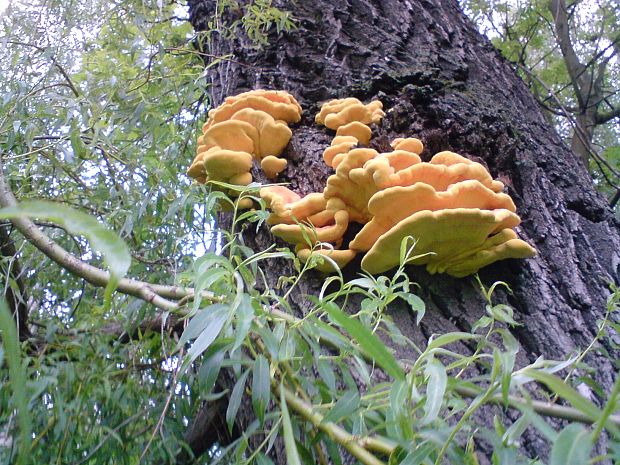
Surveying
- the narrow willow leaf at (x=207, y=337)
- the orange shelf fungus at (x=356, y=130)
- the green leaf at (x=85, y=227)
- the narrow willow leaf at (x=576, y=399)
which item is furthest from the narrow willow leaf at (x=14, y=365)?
the orange shelf fungus at (x=356, y=130)

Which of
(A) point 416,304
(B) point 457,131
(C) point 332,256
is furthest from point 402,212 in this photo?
(B) point 457,131

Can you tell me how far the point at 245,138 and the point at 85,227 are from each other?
1.30 metres

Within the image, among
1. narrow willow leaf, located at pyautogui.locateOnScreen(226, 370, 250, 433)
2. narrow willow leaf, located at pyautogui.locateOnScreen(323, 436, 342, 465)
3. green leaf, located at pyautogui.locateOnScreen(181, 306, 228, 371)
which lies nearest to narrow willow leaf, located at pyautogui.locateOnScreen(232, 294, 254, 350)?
green leaf, located at pyautogui.locateOnScreen(181, 306, 228, 371)

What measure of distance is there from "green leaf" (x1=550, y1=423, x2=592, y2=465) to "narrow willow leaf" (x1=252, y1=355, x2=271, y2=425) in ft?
1.51

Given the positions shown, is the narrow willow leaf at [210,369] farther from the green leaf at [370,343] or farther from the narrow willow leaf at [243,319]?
the green leaf at [370,343]

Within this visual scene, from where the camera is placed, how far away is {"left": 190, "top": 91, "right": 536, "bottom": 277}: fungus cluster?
1262mm

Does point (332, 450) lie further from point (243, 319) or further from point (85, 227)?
point (85, 227)

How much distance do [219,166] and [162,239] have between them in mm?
1161

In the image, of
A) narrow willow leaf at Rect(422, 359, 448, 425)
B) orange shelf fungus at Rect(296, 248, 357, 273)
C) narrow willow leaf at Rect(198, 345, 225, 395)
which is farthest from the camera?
orange shelf fungus at Rect(296, 248, 357, 273)

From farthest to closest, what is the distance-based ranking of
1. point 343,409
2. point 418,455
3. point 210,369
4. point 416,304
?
point 416,304 < point 210,369 < point 343,409 < point 418,455

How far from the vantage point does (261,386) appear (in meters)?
0.84

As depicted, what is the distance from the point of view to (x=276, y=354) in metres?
0.84

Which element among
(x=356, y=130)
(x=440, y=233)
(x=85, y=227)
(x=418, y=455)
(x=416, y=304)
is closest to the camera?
(x=85, y=227)

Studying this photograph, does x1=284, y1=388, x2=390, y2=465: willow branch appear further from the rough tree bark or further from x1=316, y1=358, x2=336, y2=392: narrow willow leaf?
the rough tree bark
